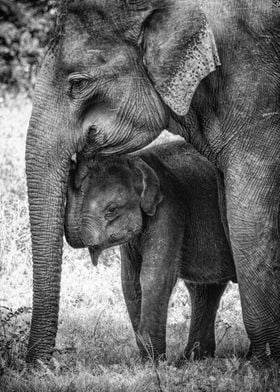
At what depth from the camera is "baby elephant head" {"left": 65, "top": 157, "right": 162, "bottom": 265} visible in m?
7.15

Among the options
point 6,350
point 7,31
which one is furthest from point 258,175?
point 7,31

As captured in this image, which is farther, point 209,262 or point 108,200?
point 209,262

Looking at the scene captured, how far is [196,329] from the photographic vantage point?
316 inches

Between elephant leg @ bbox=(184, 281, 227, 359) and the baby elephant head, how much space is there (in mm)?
996

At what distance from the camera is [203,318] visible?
26.4ft

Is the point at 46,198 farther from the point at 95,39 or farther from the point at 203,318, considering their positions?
the point at 203,318

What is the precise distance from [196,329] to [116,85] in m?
2.33

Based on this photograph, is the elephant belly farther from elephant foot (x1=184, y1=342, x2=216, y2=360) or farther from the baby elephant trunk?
the baby elephant trunk

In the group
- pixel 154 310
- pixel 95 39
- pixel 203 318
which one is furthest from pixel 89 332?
pixel 95 39

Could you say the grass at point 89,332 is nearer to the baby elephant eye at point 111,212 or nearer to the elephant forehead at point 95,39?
the baby elephant eye at point 111,212

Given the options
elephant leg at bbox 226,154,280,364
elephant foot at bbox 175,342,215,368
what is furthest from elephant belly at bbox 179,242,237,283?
elephant leg at bbox 226,154,280,364

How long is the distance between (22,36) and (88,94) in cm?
1072

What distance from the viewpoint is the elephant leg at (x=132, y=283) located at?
778 centimetres

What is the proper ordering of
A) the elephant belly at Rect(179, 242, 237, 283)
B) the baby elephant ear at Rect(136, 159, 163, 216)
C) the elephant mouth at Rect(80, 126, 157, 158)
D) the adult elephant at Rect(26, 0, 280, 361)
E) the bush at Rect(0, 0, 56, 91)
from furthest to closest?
the bush at Rect(0, 0, 56, 91) → the elephant belly at Rect(179, 242, 237, 283) → the baby elephant ear at Rect(136, 159, 163, 216) → the elephant mouth at Rect(80, 126, 157, 158) → the adult elephant at Rect(26, 0, 280, 361)
